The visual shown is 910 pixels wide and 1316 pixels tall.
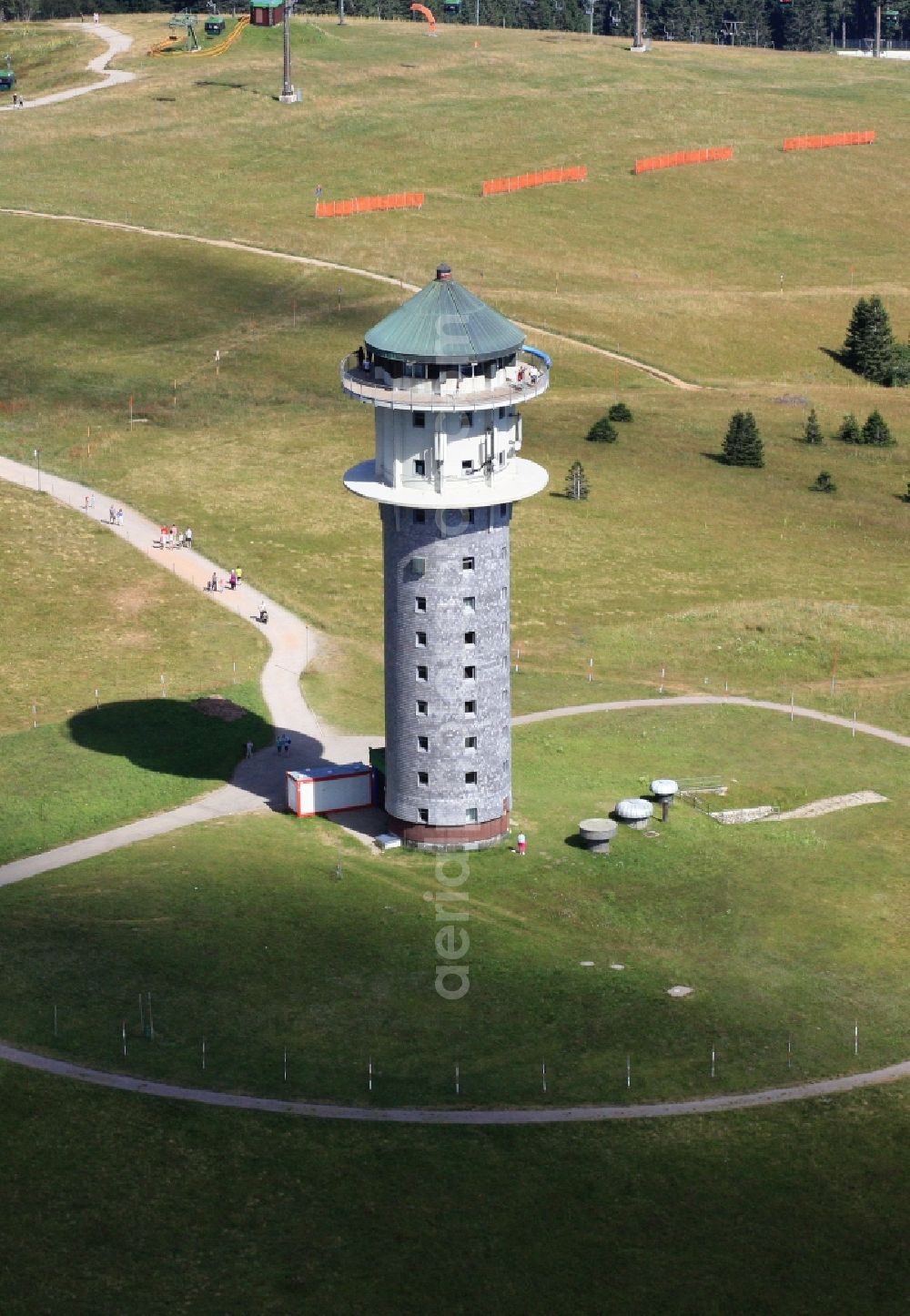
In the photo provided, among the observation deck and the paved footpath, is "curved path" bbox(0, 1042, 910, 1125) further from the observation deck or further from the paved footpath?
the observation deck

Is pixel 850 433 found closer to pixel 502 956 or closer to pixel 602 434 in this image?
pixel 602 434

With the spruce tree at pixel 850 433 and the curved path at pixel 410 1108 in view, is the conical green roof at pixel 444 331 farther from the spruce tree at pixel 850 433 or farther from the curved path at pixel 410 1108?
the spruce tree at pixel 850 433

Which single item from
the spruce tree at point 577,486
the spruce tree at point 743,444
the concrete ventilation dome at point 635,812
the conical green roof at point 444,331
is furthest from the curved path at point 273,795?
the spruce tree at point 743,444

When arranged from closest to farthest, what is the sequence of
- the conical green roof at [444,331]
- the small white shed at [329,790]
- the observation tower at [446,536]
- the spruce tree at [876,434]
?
the conical green roof at [444,331] < the observation tower at [446,536] < the small white shed at [329,790] < the spruce tree at [876,434]

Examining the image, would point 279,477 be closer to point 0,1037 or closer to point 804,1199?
point 0,1037

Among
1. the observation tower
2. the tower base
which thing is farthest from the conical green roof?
the tower base

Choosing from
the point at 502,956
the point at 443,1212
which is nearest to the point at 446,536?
the point at 502,956

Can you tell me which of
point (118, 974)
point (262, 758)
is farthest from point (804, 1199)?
point (262, 758)
